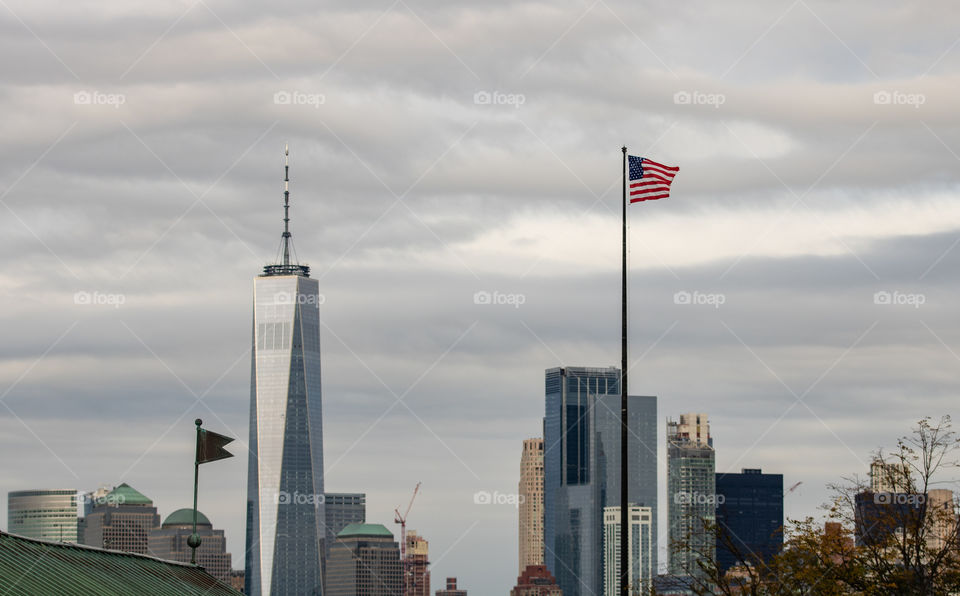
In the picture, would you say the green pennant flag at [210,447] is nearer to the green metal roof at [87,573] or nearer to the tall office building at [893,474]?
the green metal roof at [87,573]

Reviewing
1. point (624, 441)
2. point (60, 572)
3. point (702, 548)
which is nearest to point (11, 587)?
point (60, 572)

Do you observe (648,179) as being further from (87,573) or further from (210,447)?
(87,573)

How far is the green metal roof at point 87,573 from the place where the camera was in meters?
41.5

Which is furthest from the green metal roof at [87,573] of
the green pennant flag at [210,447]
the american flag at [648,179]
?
the american flag at [648,179]

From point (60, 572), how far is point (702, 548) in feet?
82.9

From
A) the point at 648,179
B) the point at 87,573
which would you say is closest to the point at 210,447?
the point at 87,573

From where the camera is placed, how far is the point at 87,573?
45.5 metres

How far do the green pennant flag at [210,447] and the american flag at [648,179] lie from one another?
58.9 ft

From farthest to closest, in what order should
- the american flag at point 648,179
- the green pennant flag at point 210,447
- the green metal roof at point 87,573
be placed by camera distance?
1. the american flag at point 648,179
2. the green pennant flag at point 210,447
3. the green metal roof at point 87,573

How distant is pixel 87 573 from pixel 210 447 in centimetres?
888

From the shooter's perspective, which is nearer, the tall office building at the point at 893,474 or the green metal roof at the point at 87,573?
the green metal roof at the point at 87,573

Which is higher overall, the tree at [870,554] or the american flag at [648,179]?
the american flag at [648,179]

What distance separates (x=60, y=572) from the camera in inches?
1727

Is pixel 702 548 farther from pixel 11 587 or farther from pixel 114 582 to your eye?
pixel 11 587
